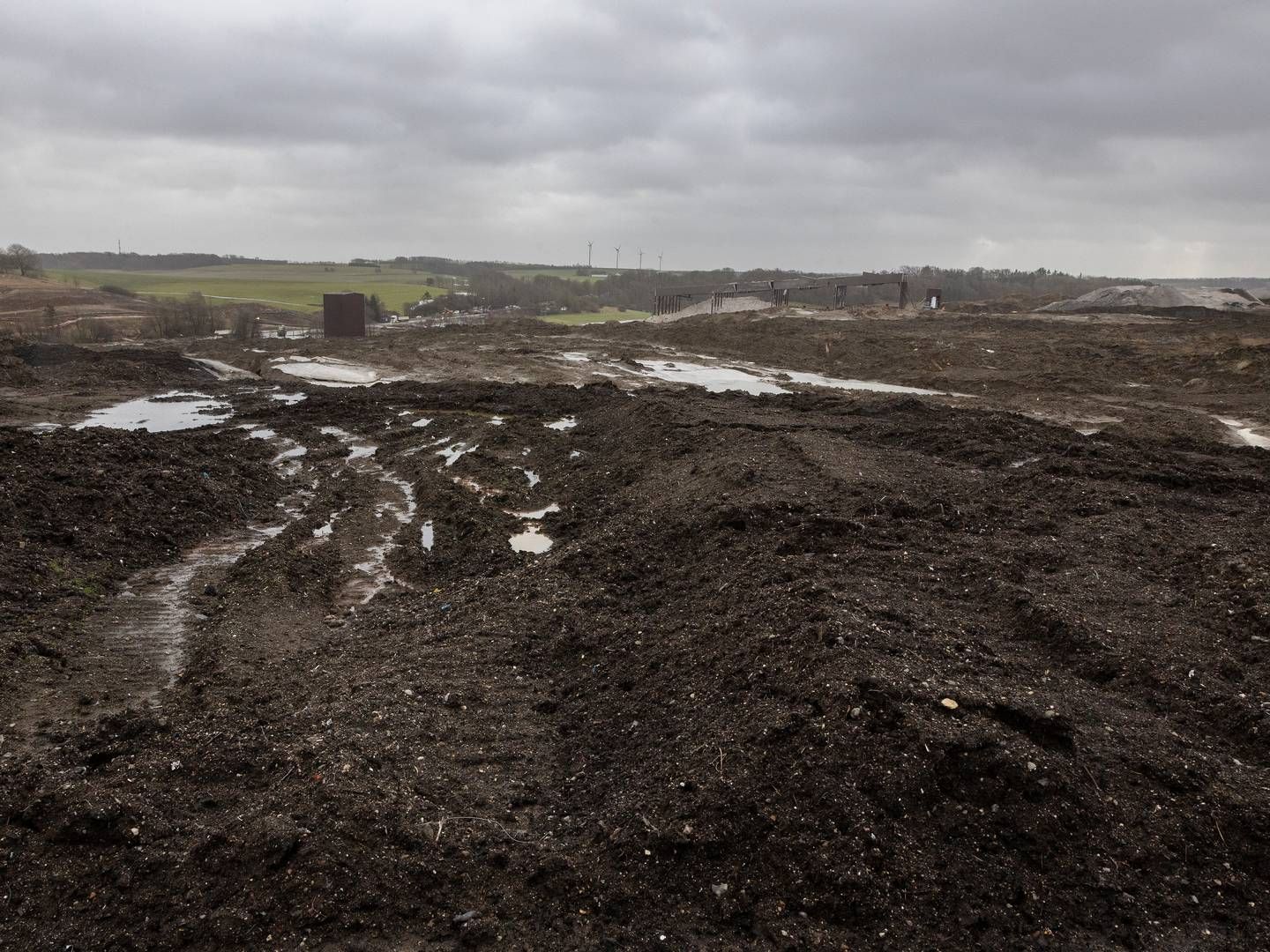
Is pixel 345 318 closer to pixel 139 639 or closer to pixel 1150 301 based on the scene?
pixel 139 639

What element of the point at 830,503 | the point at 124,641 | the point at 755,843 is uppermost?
the point at 830,503

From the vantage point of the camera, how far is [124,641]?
Answer: 684 cm

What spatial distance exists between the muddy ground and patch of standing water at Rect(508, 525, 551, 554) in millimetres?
301

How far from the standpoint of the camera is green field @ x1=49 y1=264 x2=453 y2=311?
76500 millimetres

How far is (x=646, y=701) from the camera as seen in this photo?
5.31m

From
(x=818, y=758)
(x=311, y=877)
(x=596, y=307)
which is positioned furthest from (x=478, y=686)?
(x=596, y=307)

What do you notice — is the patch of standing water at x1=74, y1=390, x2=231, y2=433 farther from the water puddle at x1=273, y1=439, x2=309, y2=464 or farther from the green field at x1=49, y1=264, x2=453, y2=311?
the green field at x1=49, y1=264, x2=453, y2=311

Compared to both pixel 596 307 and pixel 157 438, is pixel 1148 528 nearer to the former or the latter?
pixel 157 438

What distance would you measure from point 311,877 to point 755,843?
1936 millimetres

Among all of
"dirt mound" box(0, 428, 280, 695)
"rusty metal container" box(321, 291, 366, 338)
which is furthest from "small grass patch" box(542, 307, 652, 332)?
"dirt mound" box(0, 428, 280, 695)

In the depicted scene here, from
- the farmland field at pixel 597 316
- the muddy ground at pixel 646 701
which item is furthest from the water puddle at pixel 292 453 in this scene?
the farmland field at pixel 597 316

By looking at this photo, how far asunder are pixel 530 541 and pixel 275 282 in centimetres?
9931

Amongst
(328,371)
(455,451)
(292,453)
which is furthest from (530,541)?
(328,371)

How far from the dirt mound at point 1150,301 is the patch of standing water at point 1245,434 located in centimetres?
2517
